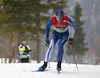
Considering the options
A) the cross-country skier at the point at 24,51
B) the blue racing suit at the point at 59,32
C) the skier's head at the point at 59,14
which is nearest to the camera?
the skier's head at the point at 59,14

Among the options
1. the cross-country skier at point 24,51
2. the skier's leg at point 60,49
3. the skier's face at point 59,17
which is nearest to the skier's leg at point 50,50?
the skier's leg at point 60,49

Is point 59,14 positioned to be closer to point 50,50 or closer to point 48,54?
point 50,50

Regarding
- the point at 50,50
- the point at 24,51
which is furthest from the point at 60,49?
the point at 24,51

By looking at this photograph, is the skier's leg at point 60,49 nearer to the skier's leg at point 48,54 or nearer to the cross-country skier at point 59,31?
the cross-country skier at point 59,31

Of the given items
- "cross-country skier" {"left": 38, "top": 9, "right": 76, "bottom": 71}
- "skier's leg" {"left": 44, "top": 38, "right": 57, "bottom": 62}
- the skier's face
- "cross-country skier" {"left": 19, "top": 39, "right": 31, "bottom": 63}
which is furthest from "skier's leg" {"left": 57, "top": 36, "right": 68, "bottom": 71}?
"cross-country skier" {"left": 19, "top": 39, "right": 31, "bottom": 63}

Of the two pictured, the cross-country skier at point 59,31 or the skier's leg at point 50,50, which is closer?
the cross-country skier at point 59,31

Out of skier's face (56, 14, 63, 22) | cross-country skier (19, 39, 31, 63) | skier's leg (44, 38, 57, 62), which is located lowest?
cross-country skier (19, 39, 31, 63)

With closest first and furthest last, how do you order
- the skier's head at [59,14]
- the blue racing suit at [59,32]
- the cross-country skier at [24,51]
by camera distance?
the skier's head at [59,14] → the blue racing suit at [59,32] → the cross-country skier at [24,51]

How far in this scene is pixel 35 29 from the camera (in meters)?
15.8

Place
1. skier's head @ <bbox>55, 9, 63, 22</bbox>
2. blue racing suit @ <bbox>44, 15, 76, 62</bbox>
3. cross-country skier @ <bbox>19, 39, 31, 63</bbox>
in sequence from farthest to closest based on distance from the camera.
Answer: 1. cross-country skier @ <bbox>19, 39, 31, 63</bbox>
2. blue racing suit @ <bbox>44, 15, 76, 62</bbox>
3. skier's head @ <bbox>55, 9, 63, 22</bbox>

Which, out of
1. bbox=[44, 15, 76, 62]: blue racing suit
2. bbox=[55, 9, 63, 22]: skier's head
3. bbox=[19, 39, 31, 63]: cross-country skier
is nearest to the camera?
bbox=[55, 9, 63, 22]: skier's head

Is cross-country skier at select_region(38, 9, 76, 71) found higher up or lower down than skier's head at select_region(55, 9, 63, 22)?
lower down

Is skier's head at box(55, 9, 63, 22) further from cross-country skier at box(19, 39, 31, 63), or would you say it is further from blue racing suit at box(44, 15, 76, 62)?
cross-country skier at box(19, 39, 31, 63)

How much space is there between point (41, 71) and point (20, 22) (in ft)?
36.8
